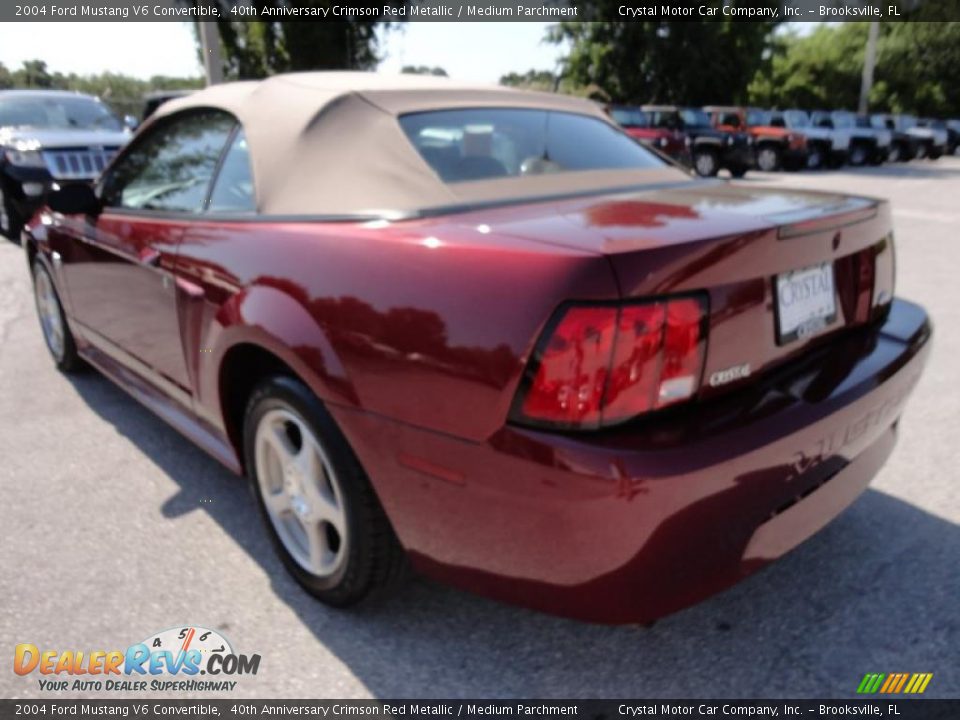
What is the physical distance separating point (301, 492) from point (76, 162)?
7264 millimetres

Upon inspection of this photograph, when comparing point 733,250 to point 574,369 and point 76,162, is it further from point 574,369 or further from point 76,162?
point 76,162

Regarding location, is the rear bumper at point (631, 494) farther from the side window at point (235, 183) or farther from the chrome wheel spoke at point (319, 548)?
the side window at point (235, 183)

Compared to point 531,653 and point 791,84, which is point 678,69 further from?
point 531,653

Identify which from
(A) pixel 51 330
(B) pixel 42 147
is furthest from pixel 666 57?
(A) pixel 51 330

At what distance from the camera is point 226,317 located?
234cm

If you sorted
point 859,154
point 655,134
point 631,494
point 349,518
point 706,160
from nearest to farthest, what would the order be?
point 631,494 < point 349,518 < point 655,134 < point 706,160 < point 859,154

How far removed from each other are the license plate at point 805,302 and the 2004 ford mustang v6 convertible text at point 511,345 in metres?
0.01

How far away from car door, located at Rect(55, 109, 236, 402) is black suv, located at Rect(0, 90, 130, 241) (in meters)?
4.84

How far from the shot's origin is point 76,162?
803cm

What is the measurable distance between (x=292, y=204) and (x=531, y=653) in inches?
58.1

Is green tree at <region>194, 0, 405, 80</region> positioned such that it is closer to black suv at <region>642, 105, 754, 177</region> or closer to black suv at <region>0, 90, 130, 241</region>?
black suv at <region>642, 105, 754, 177</region>

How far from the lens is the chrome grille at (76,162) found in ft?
26.0

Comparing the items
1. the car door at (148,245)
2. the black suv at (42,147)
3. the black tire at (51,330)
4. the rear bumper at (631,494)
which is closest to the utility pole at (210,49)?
the black suv at (42,147)

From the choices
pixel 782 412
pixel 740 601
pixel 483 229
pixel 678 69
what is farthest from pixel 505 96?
pixel 678 69
